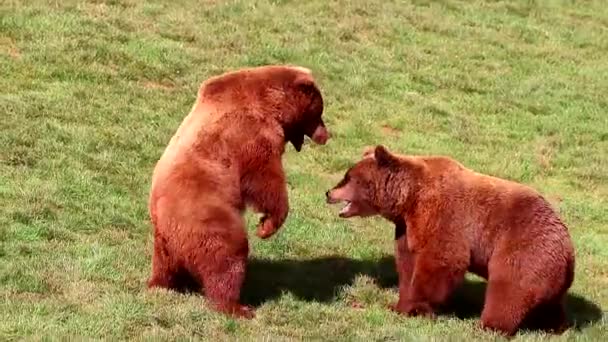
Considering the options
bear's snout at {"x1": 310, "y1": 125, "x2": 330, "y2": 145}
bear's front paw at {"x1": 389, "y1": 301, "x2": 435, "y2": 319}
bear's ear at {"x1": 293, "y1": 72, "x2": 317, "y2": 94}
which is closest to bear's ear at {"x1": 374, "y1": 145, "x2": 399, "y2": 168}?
bear's snout at {"x1": 310, "y1": 125, "x2": 330, "y2": 145}

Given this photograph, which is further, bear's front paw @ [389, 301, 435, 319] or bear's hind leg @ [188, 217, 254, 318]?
bear's front paw @ [389, 301, 435, 319]

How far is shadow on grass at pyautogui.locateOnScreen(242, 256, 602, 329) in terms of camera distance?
29.8ft

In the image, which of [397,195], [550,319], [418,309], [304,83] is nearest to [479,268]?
[418,309]

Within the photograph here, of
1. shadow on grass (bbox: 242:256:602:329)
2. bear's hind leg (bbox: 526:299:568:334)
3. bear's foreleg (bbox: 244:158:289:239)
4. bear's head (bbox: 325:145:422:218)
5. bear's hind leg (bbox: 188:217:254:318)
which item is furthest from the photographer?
shadow on grass (bbox: 242:256:602:329)

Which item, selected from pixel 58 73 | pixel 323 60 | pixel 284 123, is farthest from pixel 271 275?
pixel 323 60

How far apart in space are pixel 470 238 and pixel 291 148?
5507 millimetres

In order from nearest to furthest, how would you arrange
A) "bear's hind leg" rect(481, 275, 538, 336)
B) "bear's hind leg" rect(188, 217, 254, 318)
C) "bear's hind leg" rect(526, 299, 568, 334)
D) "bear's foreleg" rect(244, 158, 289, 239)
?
"bear's hind leg" rect(188, 217, 254, 318) → "bear's hind leg" rect(481, 275, 538, 336) → "bear's foreleg" rect(244, 158, 289, 239) → "bear's hind leg" rect(526, 299, 568, 334)

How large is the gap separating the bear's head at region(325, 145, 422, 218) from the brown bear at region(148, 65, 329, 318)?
0.64 metres

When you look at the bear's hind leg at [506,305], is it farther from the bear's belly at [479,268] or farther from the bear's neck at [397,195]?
the bear's neck at [397,195]

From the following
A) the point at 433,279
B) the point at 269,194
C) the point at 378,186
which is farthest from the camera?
the point at 378,186

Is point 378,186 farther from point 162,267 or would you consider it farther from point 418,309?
point 162,267

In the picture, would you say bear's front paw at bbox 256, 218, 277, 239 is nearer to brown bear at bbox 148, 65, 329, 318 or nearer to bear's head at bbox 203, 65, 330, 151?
brown bear at bbox 148, 65, 329, 318

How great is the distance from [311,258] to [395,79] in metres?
7.07

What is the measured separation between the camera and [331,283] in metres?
9.52
